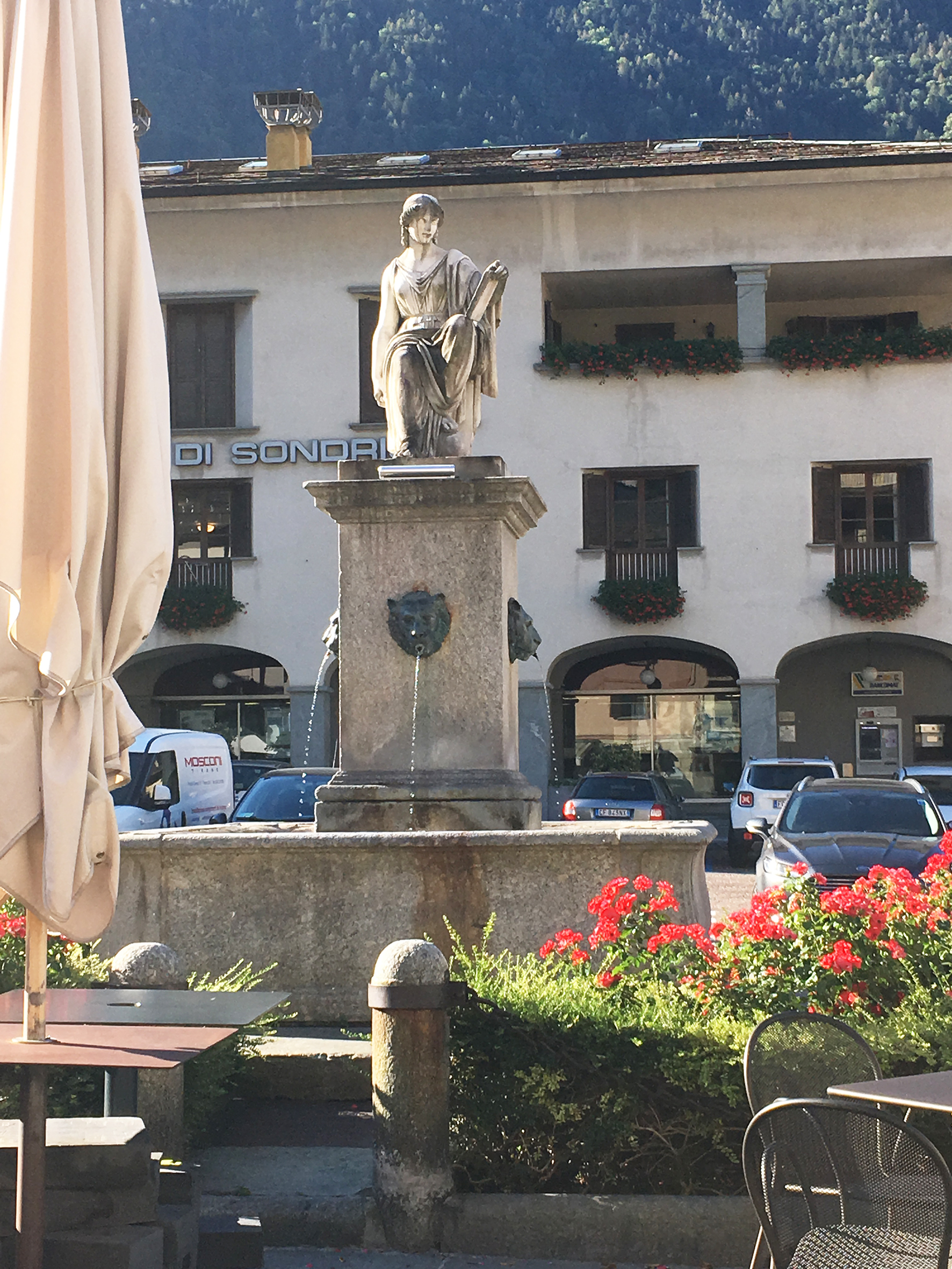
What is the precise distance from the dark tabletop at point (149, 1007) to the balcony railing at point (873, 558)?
2400 cm

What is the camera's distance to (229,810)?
21078 millimetres

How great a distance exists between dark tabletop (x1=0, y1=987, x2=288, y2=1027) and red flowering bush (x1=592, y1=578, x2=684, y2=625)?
22.9 m

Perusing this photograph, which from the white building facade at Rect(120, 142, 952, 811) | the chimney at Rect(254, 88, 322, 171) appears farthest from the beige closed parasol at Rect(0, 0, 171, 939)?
the chimney at Rect(254, 88, 322, 171)

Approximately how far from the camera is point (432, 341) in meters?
9.19

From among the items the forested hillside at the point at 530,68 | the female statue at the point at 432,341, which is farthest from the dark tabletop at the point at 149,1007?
the forested hillside at the point at 530,68

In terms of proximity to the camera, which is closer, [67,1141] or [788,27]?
[67,1141]

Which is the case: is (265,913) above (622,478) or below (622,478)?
below

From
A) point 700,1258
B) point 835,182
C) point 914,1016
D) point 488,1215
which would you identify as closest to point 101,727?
point 488,1215

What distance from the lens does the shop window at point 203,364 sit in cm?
2866

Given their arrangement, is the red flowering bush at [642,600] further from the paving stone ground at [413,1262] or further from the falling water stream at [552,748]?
the paving stone ground at [413,1262]

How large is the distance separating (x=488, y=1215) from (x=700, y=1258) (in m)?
0.67

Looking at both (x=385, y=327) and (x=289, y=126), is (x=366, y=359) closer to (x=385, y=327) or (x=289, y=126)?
(x=289, y=126)

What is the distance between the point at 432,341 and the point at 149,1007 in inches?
221

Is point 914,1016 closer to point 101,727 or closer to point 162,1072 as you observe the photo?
point 162,1072
